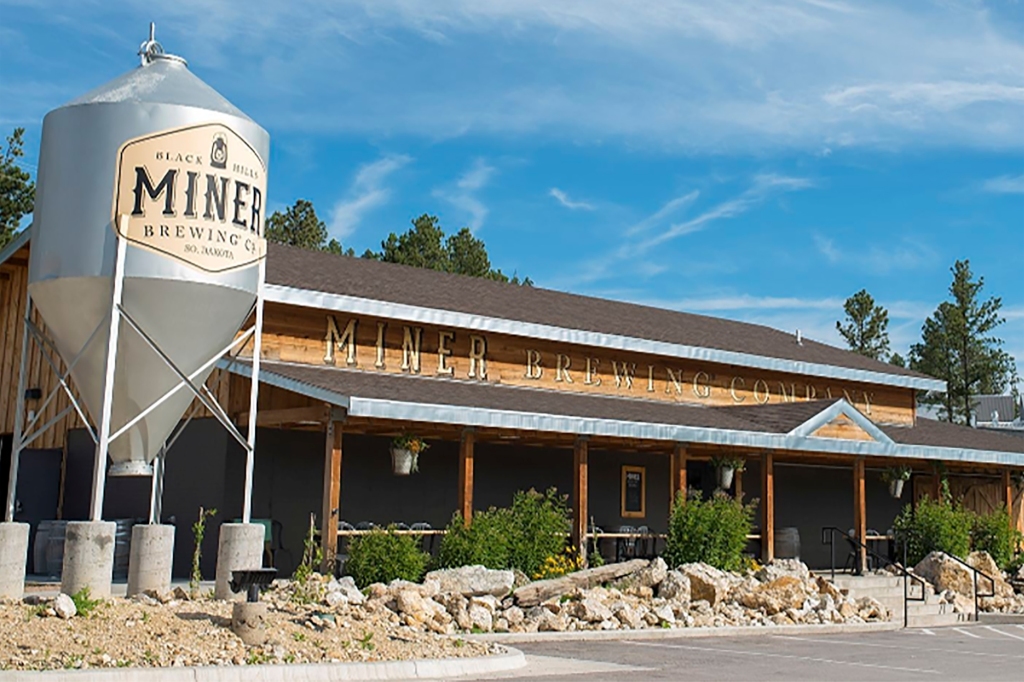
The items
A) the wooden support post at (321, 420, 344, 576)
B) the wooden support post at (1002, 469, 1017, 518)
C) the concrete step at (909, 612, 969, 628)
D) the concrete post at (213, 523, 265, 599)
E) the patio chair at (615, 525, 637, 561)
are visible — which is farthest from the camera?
the wooden support post at (1002, 469, 1017, 518)

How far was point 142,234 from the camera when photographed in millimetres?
12570

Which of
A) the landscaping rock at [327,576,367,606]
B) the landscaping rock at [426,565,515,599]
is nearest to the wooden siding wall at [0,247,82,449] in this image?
the landscaping rock at [327,576,367,606]

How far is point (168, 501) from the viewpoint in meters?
19.9

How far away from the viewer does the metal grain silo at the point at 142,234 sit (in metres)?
12.6

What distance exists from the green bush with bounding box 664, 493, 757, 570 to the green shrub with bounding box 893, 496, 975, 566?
5.55 metres

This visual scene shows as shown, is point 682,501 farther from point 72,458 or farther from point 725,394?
point 72,458

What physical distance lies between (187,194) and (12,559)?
4060 millimetres

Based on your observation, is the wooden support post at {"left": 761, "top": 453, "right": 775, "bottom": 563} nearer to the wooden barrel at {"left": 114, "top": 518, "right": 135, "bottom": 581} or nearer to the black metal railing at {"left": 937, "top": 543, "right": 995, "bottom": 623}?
the black metal railing at {"left": 937, "top": 543, "right": 995, "bottom": 623}

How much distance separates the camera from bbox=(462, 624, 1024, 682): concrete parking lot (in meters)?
11.6

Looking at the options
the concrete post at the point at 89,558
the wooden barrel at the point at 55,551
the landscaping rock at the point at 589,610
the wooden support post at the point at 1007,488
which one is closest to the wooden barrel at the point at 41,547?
the wooden barrel at the point at 55,551

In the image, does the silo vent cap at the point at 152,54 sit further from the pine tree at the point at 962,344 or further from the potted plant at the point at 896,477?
the pine tree at the point at 962,344

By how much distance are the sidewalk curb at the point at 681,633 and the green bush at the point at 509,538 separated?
2506 millimetres

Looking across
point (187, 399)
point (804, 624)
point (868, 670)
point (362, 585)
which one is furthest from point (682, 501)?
point (187, 399)

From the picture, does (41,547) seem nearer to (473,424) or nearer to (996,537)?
(473,424)
